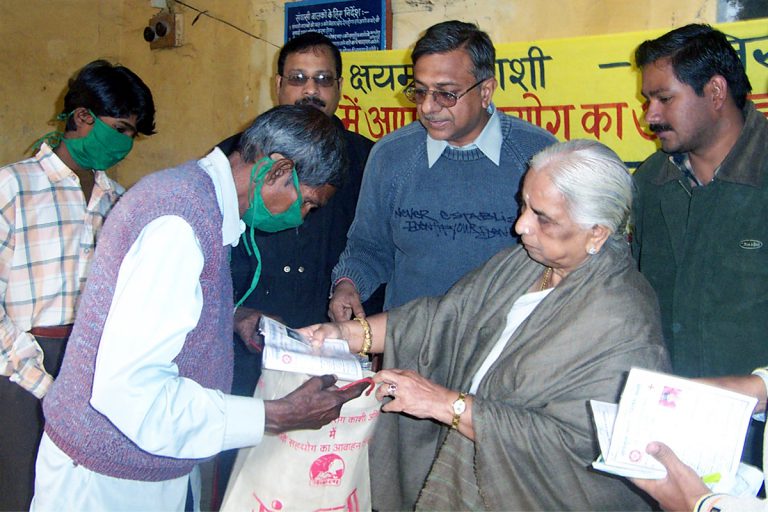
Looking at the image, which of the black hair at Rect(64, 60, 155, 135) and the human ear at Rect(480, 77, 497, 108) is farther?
the black hair at Rect(64, 60, 155, 135)

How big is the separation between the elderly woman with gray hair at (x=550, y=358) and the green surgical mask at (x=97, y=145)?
1.83 meters

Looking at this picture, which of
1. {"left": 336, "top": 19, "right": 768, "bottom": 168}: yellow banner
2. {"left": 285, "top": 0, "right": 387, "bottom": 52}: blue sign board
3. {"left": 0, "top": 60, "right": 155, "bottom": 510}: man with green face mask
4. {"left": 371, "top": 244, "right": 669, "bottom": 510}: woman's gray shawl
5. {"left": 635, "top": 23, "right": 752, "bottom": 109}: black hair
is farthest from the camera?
{"left": 285, "top": 0, "right": 387, "bottom": 52}: blue sign board

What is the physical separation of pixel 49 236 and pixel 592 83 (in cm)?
281

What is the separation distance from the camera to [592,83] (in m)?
3.64

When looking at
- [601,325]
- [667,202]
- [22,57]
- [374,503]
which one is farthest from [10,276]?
[22,57]

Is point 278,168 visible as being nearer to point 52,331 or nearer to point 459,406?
point 459,406

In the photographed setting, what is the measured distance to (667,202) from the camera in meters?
2.68

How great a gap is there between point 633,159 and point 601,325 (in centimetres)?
198

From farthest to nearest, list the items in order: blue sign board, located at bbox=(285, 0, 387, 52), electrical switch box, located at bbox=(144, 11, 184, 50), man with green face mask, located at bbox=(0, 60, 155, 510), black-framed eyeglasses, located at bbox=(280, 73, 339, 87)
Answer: electrical switch box, located at bbox=(144, 11, 184, 50), blue sign board, located at bbox=(285, 0, 387, 52), black-framed eyeglasses, located at bbox=(280, 73, 339, 87), man with green face mask, located at bbox=(0, 60, 155, 510)

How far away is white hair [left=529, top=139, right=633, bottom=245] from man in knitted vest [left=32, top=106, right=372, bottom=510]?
2.12 feet

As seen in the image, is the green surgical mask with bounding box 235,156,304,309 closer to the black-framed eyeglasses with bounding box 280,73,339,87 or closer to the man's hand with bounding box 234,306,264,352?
the man's hand with bounding box 234,306,264,352

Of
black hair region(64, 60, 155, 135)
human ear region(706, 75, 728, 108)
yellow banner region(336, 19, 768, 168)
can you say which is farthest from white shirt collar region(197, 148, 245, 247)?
yellow banner region(336, 19, 768, 168)

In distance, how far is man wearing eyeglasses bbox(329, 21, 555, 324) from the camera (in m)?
2.70

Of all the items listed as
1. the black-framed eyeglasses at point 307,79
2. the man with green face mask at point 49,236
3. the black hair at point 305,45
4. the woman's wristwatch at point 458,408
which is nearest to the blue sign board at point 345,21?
the black hair at point 305,45
